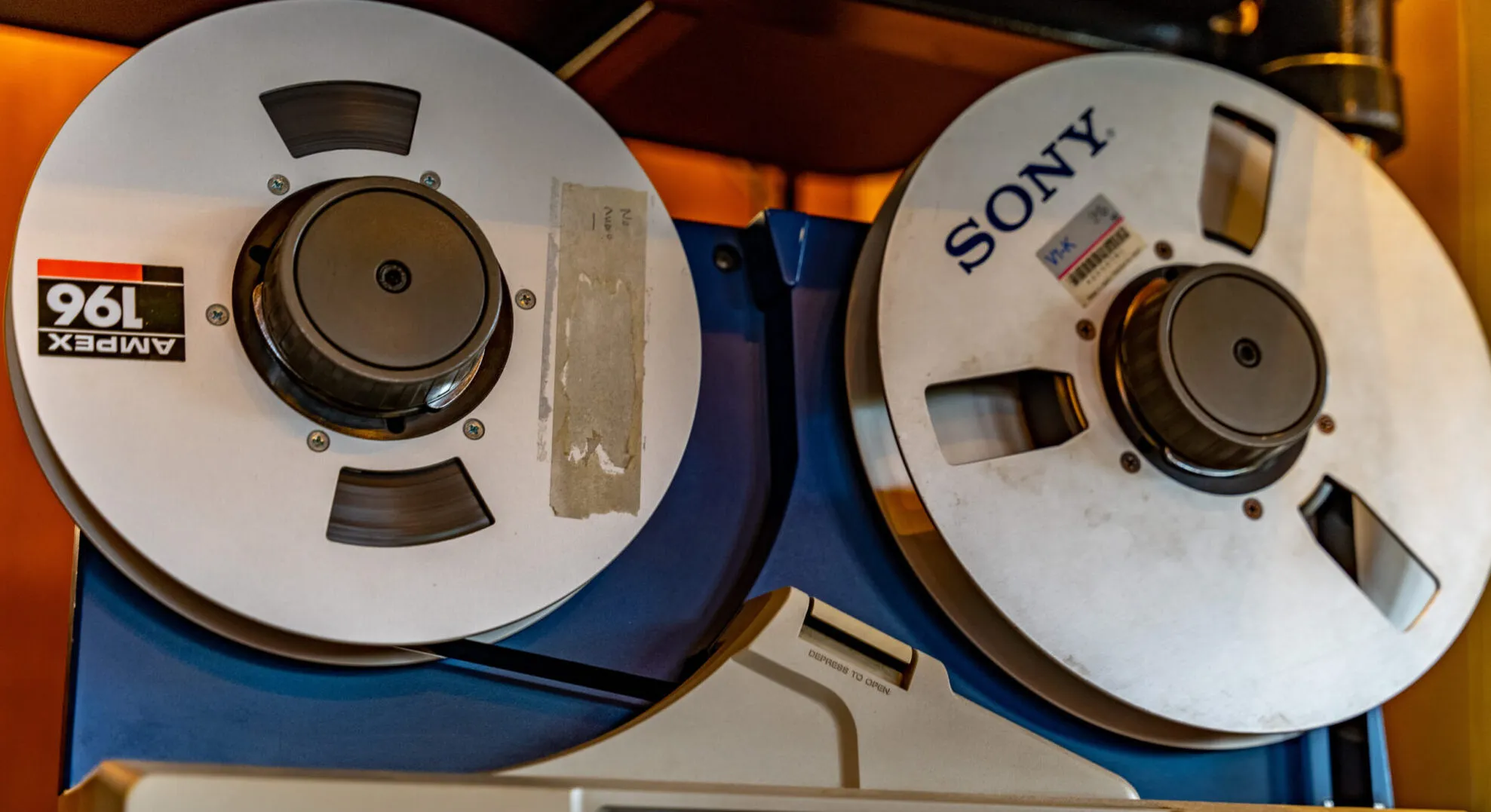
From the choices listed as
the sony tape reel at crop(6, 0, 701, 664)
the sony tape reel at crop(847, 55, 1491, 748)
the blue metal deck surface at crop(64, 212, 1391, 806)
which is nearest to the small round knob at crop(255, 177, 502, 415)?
the sony tape reel at crop(6, 0, 701, 664)

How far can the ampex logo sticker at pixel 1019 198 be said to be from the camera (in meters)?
1.09

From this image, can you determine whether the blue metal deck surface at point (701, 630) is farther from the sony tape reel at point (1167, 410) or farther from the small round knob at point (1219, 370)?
the small round knob at point (1219, 370)

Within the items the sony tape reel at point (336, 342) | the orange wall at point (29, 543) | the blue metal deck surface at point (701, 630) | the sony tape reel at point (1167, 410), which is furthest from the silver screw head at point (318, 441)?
the orange wall at point (29, 543)

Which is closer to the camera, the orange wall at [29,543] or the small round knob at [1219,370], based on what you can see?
the small round knob at [1219,370]

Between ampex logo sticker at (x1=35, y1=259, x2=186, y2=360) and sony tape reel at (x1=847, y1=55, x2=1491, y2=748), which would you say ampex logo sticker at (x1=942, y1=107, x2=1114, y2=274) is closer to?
sony tape reel at (x1=847, y1=55, x2=1491, y2=748)

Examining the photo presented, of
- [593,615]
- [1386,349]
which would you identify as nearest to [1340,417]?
[1386,349]

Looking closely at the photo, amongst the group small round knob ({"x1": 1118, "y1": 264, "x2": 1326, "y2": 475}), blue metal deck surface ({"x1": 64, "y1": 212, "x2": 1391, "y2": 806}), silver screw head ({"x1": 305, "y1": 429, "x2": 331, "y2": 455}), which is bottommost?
blue metal deck surface ({"x1": 64, "y1": 212, "x2": 1391, "y2": 806})

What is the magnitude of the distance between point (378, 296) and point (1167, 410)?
0.61 metres

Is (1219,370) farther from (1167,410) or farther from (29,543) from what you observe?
(29,543)

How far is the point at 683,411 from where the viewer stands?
1006 mm

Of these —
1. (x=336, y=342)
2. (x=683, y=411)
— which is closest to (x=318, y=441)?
(x=336, y=342)

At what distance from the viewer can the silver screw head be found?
0.88 metres

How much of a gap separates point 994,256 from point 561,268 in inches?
14.2

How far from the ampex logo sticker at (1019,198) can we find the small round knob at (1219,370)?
126 millimetres
